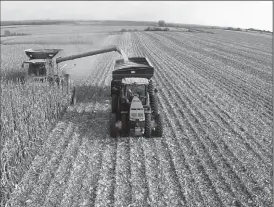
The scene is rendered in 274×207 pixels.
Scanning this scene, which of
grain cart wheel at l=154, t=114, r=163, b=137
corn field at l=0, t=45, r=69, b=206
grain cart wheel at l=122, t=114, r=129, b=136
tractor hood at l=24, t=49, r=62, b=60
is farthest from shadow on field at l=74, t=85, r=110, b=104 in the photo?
grain cart wheel at l=154, t=114, r=163, b=137

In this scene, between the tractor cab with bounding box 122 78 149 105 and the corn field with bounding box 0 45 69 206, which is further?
the tractor cab with bounding box 122 78 149 105

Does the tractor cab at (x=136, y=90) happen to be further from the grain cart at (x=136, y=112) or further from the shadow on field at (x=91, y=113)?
the shadow on field at (x=91, y=113)

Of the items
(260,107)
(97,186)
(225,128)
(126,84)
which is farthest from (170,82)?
(97,186)

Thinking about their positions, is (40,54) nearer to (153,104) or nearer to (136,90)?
(136,90)

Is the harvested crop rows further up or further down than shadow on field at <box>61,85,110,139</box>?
further down

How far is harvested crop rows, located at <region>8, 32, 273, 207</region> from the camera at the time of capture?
7.30 metres

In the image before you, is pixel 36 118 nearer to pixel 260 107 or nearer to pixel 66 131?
pixel 66 131

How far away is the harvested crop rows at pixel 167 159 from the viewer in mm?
7297

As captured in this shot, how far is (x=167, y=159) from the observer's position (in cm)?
905

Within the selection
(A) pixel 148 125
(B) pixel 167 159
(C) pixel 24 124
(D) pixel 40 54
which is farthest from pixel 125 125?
(D) pixel 40 54

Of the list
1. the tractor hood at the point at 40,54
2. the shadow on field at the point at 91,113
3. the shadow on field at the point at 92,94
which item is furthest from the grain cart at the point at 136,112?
the tractor hood at the point at 40,54

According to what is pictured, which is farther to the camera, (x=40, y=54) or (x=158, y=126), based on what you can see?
(x=40, y=54)

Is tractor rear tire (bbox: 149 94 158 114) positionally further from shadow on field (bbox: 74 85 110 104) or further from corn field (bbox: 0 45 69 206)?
shadow on field (bbox: 74 85 110 104)

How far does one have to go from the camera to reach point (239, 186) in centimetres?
782
